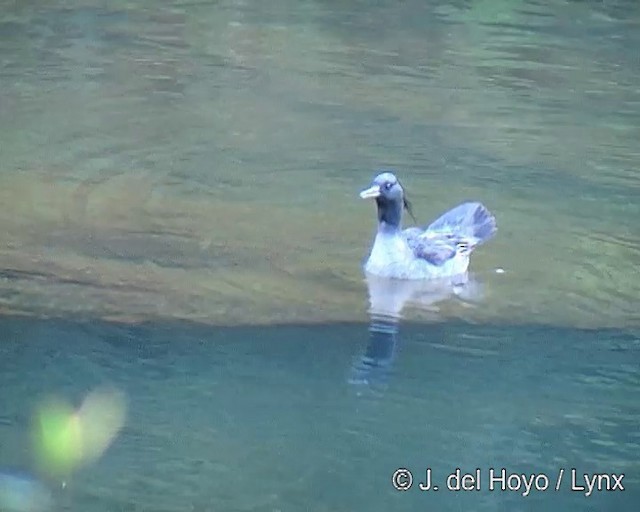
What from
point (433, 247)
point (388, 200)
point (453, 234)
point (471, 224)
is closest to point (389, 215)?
point (388, 200)

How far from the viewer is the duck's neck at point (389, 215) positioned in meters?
9.48

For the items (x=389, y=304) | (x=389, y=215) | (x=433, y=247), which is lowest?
(x=389, y=304)

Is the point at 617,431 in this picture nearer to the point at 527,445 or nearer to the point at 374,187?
the point at 527,445

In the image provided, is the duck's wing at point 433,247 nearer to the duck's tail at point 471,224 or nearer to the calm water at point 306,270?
the duck's tail at point 471,224

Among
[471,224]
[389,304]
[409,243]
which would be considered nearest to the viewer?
[389,304]

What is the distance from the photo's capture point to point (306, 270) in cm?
957

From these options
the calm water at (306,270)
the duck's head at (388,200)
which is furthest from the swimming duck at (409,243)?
the calm water at (306,270)

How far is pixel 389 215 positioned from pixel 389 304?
61cm

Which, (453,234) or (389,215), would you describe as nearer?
(389,215)

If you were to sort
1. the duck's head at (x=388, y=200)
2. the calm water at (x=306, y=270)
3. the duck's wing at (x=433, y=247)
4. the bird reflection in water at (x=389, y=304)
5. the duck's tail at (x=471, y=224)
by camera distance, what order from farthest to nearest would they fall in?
the duck's tail at (x=471, y=224) < the duck's wing at (x=433, y=247) < the duck's head at (x=388, y=200) < the bird reflection in water at (x=389, y=304) < the calm water at (x=306, y=270)

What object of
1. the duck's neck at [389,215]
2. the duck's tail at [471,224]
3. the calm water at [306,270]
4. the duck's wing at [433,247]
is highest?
the duck's neck at [389,215]

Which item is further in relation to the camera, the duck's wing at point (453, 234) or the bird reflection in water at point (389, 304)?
the duck's wing at point (453, 234)

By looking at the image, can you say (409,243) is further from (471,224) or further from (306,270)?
(306,270)

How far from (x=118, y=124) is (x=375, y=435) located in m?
6.08
